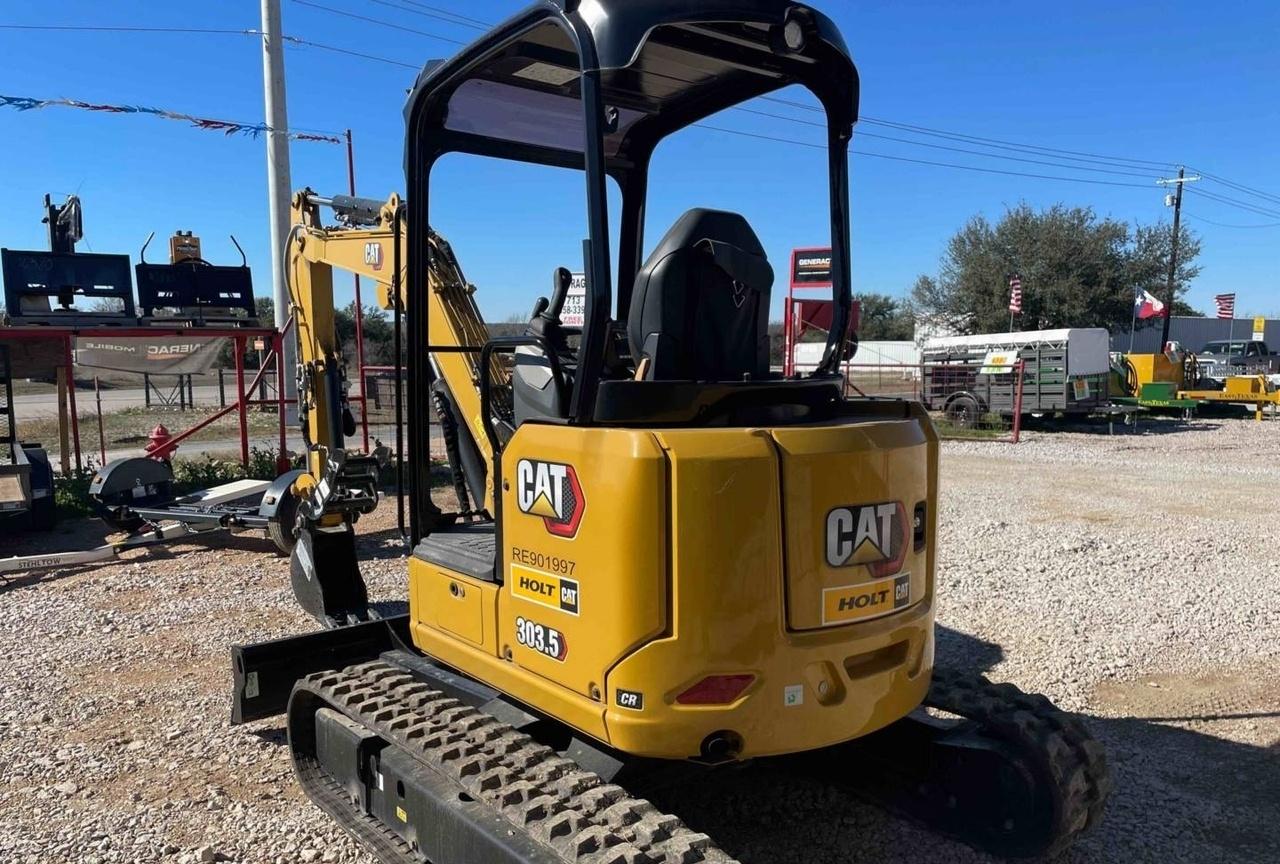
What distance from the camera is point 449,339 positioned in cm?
486

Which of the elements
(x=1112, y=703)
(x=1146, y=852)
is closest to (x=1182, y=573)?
(x=1112, y=703)

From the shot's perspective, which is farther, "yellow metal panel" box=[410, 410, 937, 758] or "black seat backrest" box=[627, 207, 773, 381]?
"black seat backrest" box=[627, 207, 773, 381]

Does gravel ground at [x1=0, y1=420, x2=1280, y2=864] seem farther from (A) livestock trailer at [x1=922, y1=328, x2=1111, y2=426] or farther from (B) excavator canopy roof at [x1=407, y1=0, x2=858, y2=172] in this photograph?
(A) livestock trailer at [x1=922, y1=328, x2=1111, y2=426]

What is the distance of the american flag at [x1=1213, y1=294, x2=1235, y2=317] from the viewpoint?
40969mm

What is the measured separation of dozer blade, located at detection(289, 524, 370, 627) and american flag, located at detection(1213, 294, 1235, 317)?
45212 millimetres

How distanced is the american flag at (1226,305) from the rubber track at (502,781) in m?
46.2

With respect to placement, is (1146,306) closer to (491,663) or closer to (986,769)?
(986,769)

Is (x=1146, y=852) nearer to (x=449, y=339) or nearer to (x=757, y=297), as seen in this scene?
(x=757, y=297)

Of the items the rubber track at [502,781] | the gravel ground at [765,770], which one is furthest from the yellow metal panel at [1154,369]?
A: the rubber track at [502,781]

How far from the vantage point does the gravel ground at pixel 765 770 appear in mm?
3922

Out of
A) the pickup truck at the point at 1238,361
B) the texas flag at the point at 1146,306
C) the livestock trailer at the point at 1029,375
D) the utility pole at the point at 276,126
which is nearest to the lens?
the utility pole at the point at 276,126

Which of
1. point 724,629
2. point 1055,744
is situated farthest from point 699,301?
point 1055,744

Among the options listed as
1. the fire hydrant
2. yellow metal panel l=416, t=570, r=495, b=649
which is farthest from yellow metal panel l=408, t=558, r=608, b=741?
the fire hydrant

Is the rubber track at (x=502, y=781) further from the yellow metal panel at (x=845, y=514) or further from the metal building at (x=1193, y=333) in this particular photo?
the metal building at (x=1193, y=333)
